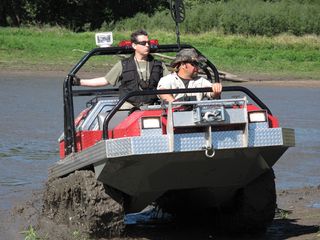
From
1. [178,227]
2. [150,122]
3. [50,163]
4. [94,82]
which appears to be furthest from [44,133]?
[150,122]

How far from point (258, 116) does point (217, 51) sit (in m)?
29.7

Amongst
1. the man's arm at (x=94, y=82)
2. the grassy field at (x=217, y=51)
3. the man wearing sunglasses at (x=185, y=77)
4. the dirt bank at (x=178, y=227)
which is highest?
the man wearing sunglasses at (x=185, y=77)

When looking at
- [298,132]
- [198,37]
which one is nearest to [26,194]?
[298,132]

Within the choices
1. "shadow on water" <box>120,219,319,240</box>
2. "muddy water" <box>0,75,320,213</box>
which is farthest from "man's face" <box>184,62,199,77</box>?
"muddy water" <box>0,75,320,213</box>

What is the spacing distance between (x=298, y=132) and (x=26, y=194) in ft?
22.6

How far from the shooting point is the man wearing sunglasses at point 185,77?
8086 millimetres

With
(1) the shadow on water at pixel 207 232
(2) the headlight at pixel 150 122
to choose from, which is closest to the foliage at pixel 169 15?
(1) the shadow on water at pixel 207 232

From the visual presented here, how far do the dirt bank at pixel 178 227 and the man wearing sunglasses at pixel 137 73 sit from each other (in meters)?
1.31

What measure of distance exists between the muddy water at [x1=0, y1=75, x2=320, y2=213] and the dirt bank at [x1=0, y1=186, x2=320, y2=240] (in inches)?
19.9

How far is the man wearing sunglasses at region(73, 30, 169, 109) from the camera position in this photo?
8.58 meters

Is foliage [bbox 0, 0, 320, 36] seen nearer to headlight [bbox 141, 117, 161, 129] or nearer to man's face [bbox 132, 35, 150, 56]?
man's face [bbox 132, 35, 150, 56]

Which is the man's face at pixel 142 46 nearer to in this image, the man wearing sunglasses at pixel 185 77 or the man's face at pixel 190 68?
the man wearing sunglasses at pixel 185 77

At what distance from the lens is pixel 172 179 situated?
301 inches

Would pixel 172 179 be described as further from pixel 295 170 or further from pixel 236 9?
pixel 236 9
